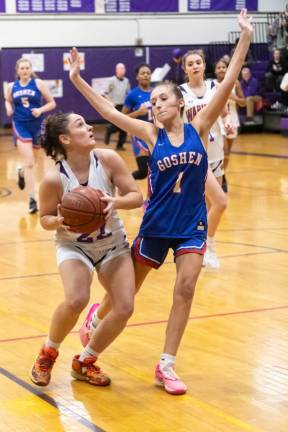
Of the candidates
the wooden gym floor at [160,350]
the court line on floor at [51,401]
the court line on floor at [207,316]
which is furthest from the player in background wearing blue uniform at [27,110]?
the court line on floor at [51,401]

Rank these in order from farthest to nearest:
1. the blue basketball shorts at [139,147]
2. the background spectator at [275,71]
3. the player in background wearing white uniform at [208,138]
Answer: the background spectator at [275,71], the blue basketball shorts at [139,147], the player in background wearing white uniform at [208,138]

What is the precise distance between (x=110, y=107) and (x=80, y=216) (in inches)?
38.8

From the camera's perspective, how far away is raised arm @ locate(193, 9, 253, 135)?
5566mm

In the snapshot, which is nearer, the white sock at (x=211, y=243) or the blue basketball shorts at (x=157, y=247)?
the blue basketball shorts at (x=157, y=247)

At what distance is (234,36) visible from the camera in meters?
28.1

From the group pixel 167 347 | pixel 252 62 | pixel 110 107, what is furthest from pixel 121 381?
pixel 252 62

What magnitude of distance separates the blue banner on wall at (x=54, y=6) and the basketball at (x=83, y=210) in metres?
21.3

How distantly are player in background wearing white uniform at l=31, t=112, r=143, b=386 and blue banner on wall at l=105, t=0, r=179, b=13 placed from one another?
71.6 feet

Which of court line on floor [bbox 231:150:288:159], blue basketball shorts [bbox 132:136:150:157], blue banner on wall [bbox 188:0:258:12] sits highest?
blue banner on wall [bbox 188:0:258:12]

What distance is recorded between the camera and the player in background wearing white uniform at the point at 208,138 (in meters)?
8.44

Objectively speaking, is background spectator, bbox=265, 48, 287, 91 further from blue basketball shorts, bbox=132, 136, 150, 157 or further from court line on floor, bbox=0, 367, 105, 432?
court line on floor, bbox=0, 367, 105, 432

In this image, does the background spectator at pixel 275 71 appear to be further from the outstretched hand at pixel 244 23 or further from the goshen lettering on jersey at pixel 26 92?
the outstretched hand at pixel 244 23

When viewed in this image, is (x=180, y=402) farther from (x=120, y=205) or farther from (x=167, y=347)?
(x=120, y=205)

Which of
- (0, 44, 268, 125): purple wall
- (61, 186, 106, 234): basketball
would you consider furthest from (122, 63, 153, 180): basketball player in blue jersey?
(0, 44, 268, 125): purple wall
